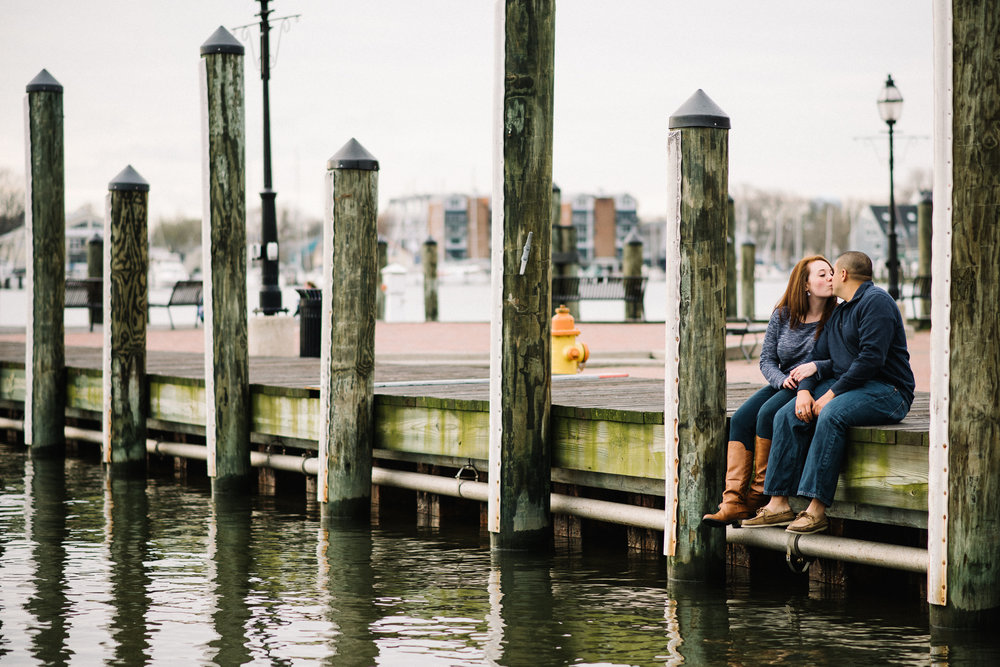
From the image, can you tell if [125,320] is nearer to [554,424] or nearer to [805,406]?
[554,424]

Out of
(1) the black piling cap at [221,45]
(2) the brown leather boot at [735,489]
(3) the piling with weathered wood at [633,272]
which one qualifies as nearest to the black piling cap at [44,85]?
(1) the black piling cap at [221,45]

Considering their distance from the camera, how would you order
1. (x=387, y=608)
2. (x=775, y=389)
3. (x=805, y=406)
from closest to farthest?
(x=805, y=406), (x=775, y=389), (x=387, y=608)

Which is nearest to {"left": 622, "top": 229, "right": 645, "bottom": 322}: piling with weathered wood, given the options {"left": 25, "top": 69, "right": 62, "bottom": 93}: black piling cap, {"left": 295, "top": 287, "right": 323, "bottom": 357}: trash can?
{"left": 295, "top": 287, "right": 323, "bottom": 357}: trash can

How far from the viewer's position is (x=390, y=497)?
11180mm

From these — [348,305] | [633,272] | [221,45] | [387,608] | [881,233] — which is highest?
[881,233]

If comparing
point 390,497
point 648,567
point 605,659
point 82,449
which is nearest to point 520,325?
point 648,567

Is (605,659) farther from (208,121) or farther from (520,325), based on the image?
(208,121)

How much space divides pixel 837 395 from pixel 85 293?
22463 millimetres

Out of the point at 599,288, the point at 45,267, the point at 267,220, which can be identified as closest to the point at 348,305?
the point at 45,267

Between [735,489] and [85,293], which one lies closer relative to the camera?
[735,489]

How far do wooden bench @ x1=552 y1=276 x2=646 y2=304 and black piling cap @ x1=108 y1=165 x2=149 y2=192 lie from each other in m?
17.3

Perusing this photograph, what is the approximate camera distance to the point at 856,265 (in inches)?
282

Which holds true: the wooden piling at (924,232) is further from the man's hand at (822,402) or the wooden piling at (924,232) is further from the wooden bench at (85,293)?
the man's hand at (822,402)

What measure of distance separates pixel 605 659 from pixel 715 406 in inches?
60.0
